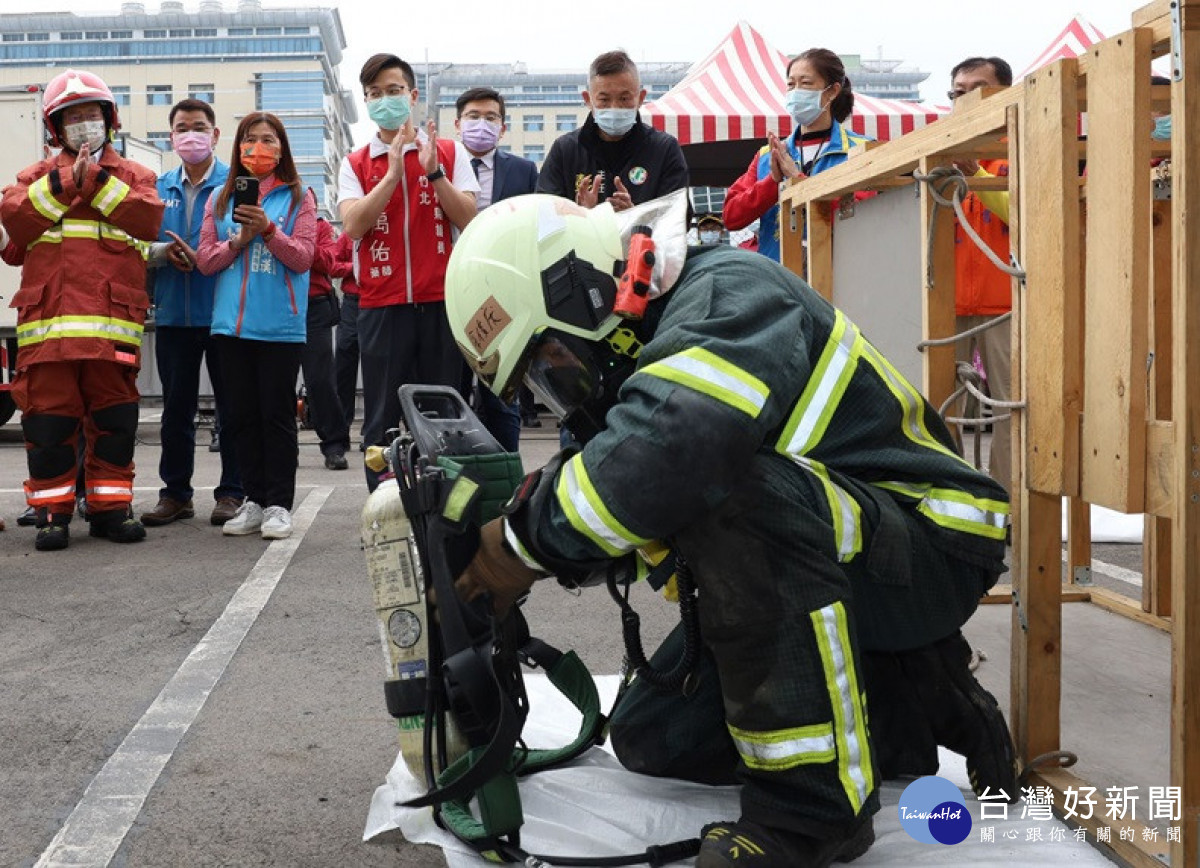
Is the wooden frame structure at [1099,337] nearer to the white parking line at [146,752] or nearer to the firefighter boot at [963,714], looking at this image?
the firefighter boot at [963,714]

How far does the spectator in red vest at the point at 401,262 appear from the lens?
16.5 ft

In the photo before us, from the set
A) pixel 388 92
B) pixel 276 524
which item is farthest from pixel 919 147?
pixel 276 524

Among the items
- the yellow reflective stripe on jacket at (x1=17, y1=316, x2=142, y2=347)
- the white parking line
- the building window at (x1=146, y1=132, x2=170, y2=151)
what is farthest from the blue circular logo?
the building window at (x1=146, y1=132, x2=170, y2=151)

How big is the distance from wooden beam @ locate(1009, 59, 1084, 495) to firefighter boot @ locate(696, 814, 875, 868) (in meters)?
0.83

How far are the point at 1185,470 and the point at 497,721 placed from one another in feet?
4.14

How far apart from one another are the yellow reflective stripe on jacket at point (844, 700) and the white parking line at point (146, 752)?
1.32 metres

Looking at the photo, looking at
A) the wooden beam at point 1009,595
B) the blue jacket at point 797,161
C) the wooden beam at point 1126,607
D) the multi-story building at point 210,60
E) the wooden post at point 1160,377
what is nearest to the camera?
the wooden post at point 1160,377

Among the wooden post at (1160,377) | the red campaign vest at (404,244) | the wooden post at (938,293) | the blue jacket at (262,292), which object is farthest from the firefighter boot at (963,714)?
the blue jacket at (262,292)

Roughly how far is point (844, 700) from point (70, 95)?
15.5 feet

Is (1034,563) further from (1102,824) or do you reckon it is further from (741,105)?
(741,105)

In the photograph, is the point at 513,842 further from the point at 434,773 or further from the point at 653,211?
the point at 653,211

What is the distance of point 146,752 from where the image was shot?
109 inches

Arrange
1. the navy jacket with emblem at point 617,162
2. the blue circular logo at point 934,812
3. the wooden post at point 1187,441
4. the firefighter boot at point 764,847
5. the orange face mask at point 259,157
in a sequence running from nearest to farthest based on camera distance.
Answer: the wooden post at point 1187,441
the firefighter boot at point 764,847
the blue circular logo at point 934,812
the navy jacket with emblem at point 617,162
the orange face mask at point 259,157

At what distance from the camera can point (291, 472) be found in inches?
223
